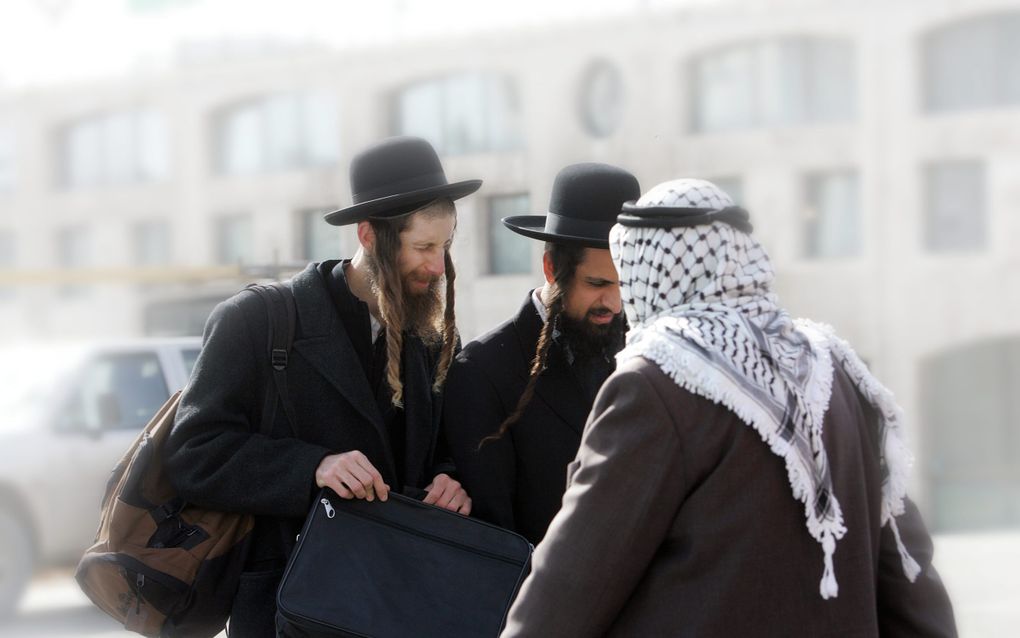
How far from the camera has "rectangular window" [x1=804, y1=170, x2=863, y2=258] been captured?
22.2 meters

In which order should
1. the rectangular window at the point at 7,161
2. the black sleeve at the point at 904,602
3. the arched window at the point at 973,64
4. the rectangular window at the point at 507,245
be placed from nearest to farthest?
the black sleeve at the point at 904,602, the rectangular window at the point at 507,245, the arched window at the point at 973,64, the rectangular window at the point at 7,161

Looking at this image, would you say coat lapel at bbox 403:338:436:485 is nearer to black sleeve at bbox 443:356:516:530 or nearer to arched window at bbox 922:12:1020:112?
black sleeve at bbox 443:356:516:530

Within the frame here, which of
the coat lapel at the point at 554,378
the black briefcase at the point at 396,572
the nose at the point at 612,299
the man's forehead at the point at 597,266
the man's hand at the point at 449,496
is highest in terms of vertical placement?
the man's forehead at the point at 597,266

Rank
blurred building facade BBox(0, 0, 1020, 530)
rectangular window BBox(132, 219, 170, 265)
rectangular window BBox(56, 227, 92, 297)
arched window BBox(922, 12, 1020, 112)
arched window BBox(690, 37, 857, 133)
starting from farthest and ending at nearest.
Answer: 1. rectangular window BBox(56, 227, 92, 297)
2. rectangular window BBox(132, 219, 170, 265)
3. arched window BBox(690, 37, 857, 133)
4. arched window BBox(922, 12, 1020, 112)
5. blurred building facade BBox(0, 0, 1020, 530)

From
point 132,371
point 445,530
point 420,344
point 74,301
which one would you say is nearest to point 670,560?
point 445,530

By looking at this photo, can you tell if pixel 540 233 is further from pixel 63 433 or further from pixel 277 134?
pixel 277 134

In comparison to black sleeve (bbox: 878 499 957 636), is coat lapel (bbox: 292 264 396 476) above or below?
above

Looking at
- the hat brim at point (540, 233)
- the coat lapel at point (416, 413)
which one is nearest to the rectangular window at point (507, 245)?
the hat brim at point (540, 233)

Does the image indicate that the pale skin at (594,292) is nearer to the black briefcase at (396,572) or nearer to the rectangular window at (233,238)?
the black briefcase at (396,572)

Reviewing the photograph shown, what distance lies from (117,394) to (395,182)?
572 cm

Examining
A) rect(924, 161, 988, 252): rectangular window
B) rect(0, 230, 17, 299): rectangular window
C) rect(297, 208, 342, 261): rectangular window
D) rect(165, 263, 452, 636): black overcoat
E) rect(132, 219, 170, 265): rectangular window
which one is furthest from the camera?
rect(0, 230, 17, 299): rectangular window

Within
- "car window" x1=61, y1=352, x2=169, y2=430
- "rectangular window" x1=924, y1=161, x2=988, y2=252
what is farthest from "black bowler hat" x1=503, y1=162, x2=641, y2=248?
"rectangular window" x1=924, y1=161, x2=988, y2=252

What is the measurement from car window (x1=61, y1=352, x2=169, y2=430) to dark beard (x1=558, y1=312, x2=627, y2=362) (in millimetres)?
5479

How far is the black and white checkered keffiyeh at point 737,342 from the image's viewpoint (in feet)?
6.35
